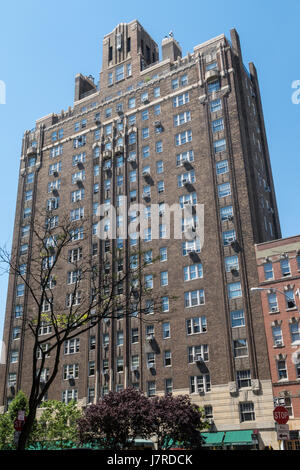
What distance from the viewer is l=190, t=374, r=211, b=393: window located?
159ft

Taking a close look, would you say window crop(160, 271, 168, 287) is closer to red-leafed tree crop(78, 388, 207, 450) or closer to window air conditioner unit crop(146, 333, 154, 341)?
window air conditioner unit crop(146, 333, 154, 341)

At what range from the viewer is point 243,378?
46938 mm

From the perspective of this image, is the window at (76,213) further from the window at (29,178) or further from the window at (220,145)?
the window at (220,145)

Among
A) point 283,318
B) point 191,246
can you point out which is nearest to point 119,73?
point 191,246

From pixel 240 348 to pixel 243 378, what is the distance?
9.93 ft

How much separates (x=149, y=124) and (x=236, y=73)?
14166mm

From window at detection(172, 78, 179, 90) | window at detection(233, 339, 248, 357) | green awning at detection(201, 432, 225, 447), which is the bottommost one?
green awning at detection(201, 432, 225, 447)

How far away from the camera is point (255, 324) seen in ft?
158

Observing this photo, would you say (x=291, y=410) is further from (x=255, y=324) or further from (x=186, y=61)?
(x=186, y=61)

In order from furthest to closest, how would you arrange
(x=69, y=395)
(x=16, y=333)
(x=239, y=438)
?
(x=16, y=333) < (x=69, y=395) < (x=239, y=438)

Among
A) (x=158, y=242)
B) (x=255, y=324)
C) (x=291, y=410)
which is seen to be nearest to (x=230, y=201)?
(x=158, y=242)

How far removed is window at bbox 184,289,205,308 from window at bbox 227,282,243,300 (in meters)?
3.28

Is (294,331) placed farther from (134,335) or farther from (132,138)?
(132,138)

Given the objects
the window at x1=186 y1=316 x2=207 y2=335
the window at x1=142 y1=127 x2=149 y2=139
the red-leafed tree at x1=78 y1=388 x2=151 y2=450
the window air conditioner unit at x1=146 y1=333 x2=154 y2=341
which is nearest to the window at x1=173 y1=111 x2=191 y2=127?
the window at x1=142 y1=127 x2=149 y2=139
